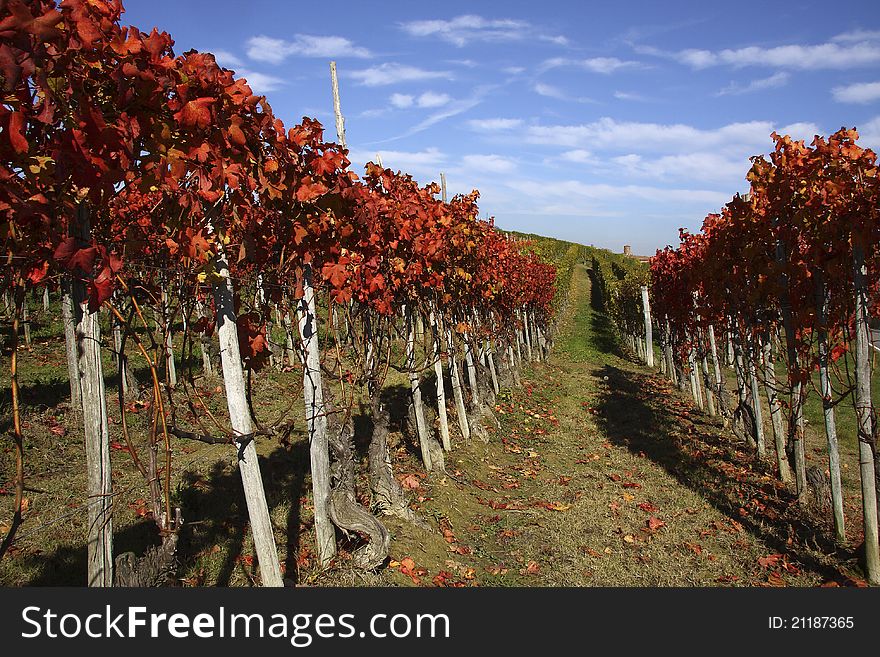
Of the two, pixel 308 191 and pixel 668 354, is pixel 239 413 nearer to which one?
pixel 308 191

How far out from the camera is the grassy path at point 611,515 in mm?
5848

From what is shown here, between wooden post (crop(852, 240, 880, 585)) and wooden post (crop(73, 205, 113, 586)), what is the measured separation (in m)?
6.53

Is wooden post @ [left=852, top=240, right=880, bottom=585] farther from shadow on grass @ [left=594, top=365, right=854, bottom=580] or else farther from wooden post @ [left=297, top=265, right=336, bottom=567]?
wooden post @ [left=297, top=265, right=336, bottom=567]

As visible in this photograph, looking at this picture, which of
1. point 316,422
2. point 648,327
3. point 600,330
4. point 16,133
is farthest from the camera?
point 600,330

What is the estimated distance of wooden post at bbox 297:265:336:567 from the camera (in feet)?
14.9

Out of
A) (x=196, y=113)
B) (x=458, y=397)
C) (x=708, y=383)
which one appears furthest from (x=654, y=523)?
(x=196, y=113)

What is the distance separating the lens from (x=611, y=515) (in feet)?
24.2

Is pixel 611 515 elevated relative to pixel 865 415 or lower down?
lower down

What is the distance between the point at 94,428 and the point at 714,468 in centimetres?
928

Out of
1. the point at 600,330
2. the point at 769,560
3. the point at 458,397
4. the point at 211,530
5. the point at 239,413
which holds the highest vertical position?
the point at 239,413

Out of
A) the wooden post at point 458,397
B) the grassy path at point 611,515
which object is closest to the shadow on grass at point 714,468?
the grassy path at point 611,515

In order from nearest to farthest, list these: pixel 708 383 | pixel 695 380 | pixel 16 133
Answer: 1. pixel 16 133
2. pixel 708 383
3. pixel 695 380

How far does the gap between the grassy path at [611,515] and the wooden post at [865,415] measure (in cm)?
41

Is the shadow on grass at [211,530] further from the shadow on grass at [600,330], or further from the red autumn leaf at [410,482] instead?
the shadow on grass at [600,330]
